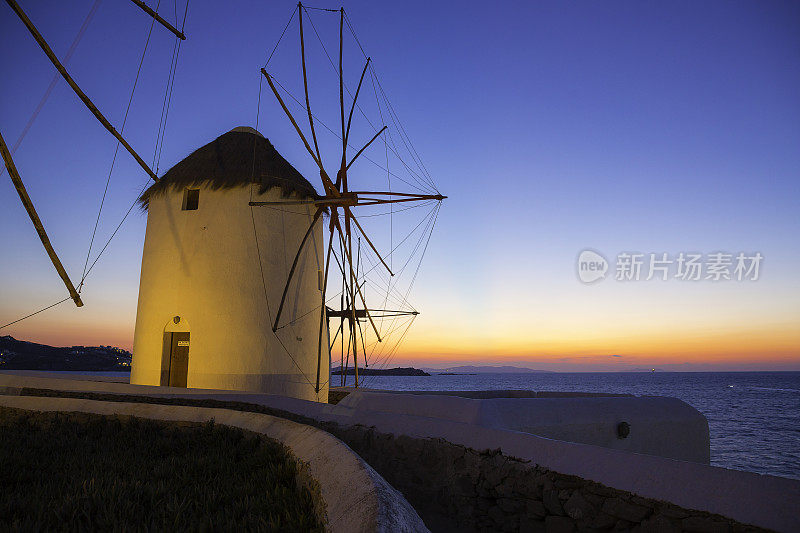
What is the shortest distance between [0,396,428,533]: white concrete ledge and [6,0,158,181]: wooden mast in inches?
300

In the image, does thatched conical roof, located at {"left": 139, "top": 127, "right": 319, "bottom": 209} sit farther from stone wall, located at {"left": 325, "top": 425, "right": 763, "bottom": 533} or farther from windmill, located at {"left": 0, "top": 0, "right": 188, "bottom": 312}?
stone wall, located at {"left": 325, "top": 425, "right": 763, "bottom": 533}

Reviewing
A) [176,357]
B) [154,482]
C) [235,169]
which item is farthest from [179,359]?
[154,482]

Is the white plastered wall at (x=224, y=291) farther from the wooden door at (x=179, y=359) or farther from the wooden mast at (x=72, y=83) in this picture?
the wooden mast at (x=72, y=83)

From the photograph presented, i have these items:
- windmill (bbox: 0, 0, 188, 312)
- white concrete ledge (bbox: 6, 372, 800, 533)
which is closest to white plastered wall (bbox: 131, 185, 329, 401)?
windmill (bbox: 0, 0, 188, 312)

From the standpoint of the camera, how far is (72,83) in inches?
457

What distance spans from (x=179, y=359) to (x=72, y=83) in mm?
6978

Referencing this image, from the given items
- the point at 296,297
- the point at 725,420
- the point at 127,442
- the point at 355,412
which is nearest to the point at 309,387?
the point at 296,297

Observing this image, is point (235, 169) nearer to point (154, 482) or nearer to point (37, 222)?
point (37, 222)

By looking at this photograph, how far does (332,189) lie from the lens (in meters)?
13.5

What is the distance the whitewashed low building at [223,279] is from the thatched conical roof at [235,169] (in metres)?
0.03

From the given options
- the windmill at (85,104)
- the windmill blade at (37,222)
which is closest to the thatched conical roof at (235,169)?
the windmill at (85,104)

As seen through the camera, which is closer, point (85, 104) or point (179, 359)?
point (85, 104)

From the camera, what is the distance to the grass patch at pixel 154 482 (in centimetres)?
348

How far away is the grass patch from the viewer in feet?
11.4
